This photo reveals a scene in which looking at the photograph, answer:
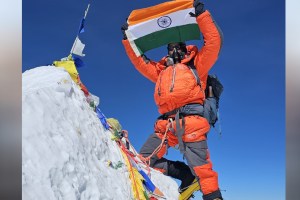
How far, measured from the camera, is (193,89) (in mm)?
6215

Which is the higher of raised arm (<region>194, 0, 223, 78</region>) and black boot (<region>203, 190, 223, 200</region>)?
raised arm (<region>194, 0, 223, 78</region>)

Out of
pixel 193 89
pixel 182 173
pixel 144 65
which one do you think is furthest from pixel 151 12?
pixel 182 173

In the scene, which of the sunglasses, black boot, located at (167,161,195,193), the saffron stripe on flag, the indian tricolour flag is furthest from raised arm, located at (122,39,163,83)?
black boot, located at (167,161,195,193)

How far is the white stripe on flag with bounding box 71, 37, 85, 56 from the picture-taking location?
6.68m

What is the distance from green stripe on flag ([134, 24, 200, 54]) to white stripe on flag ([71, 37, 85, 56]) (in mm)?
973

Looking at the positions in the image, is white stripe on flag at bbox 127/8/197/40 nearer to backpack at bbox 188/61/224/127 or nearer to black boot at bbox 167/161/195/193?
backpack at bbox 188/61/224/127

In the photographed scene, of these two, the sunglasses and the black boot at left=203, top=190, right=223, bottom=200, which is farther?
the sunglasses

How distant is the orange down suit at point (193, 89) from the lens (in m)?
6.02

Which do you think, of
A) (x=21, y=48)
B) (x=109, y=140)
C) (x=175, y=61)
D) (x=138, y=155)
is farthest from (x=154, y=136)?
(x=21, y=48)

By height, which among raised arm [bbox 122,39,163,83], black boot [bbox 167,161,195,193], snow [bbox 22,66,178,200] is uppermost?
raised arm [bbox 122,39,163,83]

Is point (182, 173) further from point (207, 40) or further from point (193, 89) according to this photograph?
point (207, 40)

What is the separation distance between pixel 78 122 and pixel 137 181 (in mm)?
1269

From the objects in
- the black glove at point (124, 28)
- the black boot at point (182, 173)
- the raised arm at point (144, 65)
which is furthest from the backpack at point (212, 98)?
the black glove at point (124, 28)

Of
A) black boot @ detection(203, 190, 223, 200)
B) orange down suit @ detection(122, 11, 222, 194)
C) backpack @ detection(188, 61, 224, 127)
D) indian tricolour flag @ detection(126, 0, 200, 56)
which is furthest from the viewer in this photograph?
indian tricolour flag @ detection(126, 0, 200, 56)
